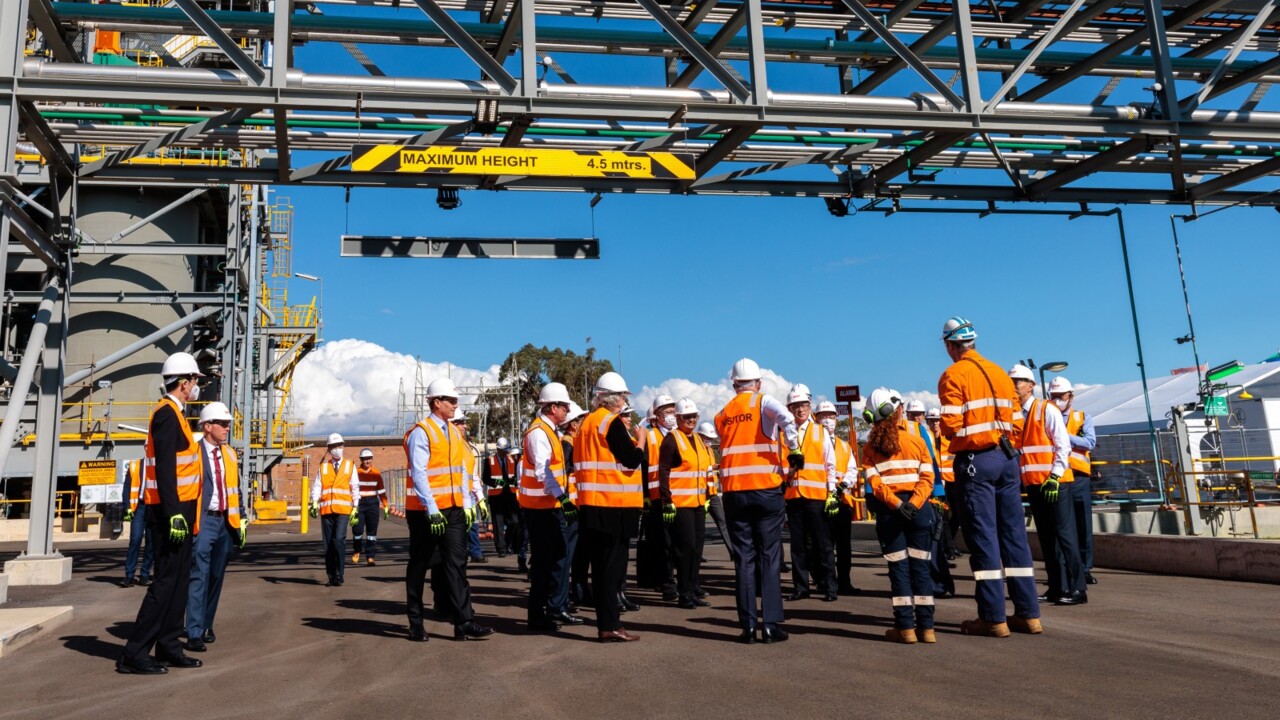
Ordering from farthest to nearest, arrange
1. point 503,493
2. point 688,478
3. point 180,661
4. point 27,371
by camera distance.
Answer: point 503,493 → point 27,371 → point 688,478 → point 180,661

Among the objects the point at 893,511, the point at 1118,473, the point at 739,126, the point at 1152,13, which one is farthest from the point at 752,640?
the point at 1118,473

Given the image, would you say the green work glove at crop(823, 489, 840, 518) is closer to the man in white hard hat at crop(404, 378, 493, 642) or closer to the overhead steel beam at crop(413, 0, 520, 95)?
the man in white hard hat at crop(404, 378, 493, 642)

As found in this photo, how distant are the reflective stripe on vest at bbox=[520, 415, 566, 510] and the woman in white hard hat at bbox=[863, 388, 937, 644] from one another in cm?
265

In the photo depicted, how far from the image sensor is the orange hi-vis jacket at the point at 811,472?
9180mm

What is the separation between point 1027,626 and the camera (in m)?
6.79

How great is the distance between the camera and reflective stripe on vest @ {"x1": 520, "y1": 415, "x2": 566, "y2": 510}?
788cm

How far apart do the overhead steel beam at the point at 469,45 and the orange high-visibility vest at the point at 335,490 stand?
5.62m

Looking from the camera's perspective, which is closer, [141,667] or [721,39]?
[141,667]

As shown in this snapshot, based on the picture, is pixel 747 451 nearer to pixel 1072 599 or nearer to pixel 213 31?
pixel 1072 599

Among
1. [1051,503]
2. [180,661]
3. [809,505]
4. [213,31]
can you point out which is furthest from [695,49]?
[180,661]

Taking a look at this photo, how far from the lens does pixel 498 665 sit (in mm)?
6191

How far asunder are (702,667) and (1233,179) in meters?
12.0

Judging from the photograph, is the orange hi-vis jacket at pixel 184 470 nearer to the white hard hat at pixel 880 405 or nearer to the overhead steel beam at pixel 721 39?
the white hard hat at pixel 880 405

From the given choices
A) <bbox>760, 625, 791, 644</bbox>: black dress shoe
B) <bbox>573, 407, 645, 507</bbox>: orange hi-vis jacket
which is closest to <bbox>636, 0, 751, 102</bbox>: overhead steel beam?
<bbox>573, 407, 645, 507</bbox>: orange hi-vis jacket
